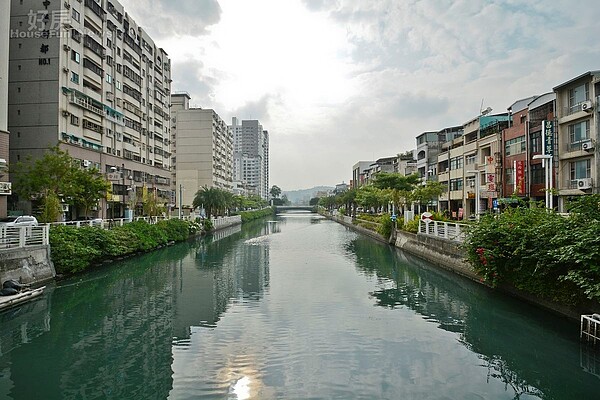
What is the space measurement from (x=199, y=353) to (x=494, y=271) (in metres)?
9.34

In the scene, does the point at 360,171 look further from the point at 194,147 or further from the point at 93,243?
the point at 93,243

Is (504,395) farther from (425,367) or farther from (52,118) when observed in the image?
(52,118)

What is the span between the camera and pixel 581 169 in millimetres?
25516

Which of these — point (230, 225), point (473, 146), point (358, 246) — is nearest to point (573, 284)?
point (358, 246)

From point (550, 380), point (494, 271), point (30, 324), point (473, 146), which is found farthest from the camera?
point (473, 146)

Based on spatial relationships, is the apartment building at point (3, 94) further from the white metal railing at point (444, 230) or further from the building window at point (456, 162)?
the building window at point (456, 162)

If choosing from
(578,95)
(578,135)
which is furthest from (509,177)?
(578,95)

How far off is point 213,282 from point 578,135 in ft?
74.1

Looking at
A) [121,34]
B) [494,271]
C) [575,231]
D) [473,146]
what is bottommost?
[494,271]

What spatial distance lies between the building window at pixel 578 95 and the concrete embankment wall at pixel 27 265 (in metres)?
28.6

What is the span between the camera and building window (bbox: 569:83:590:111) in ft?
80.9

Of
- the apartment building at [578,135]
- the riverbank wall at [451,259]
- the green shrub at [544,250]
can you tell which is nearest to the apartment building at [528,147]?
the apartment building at [578,135]

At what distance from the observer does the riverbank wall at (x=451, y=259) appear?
1128 centimetres

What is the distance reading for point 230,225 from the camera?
205 feet
